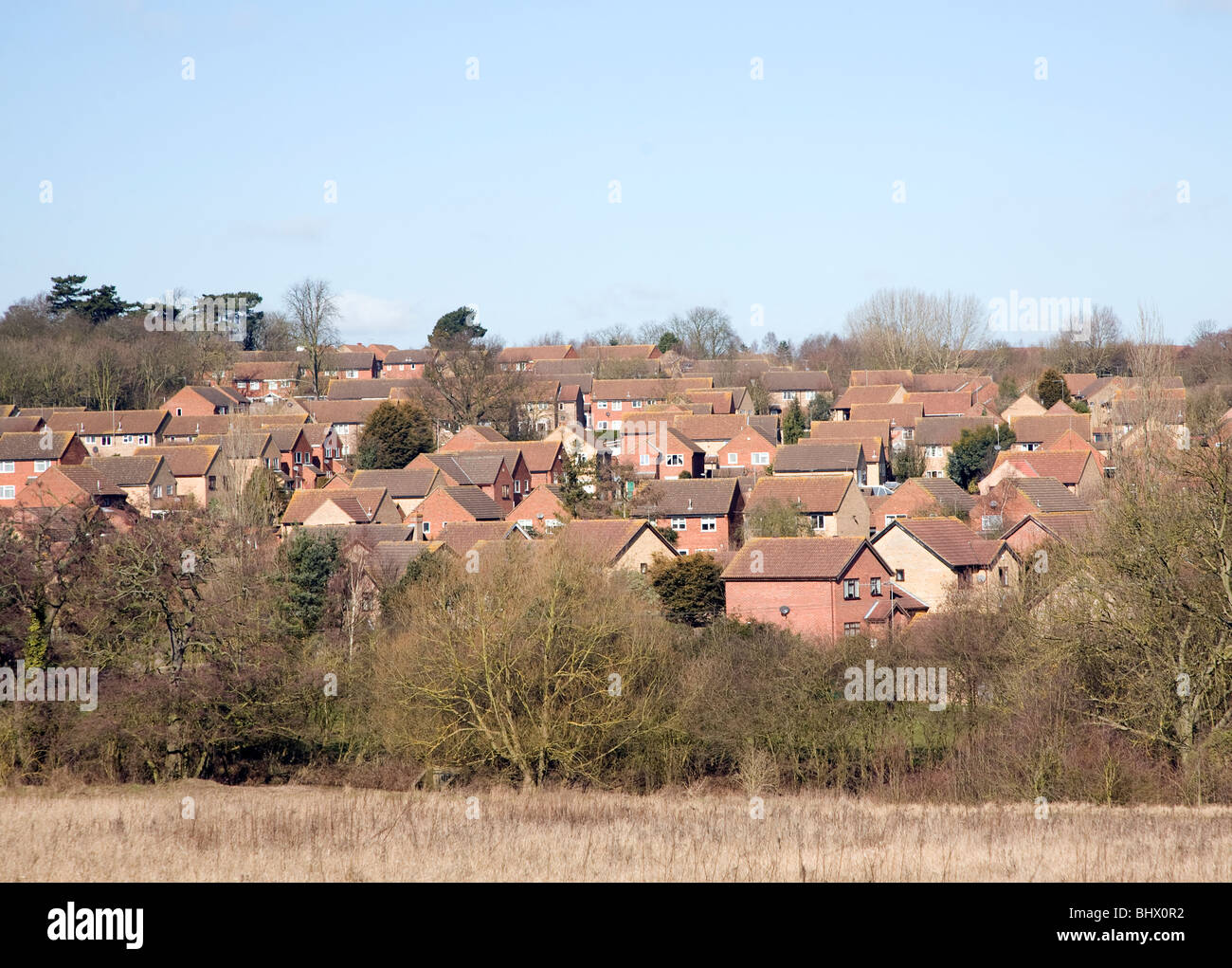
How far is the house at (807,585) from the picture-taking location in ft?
103

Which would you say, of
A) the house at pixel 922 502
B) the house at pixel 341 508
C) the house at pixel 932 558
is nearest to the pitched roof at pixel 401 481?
the house at pixel 341 508

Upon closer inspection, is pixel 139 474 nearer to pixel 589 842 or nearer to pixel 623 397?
pixel 623 397

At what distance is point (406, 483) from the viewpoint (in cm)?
4838

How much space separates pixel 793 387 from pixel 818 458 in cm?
2284

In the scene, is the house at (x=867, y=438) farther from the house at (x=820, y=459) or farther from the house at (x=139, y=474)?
the house at (x=139, y=474)

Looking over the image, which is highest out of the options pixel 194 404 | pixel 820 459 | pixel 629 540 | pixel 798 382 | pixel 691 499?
pixel 798 382

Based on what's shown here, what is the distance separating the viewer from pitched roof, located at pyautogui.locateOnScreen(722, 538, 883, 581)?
31.4m

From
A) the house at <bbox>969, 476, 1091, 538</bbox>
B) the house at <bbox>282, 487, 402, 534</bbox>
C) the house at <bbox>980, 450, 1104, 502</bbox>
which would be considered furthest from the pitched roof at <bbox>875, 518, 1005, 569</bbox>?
the house at <bbox>282, 487, 402, 534</bbox>

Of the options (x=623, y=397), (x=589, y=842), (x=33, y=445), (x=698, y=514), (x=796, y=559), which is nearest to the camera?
(x=589, y=842)

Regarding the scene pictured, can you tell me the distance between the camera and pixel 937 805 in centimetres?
1930

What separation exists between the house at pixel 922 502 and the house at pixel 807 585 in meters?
12.3

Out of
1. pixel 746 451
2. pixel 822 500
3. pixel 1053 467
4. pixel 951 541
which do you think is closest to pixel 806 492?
pixel 822 500
